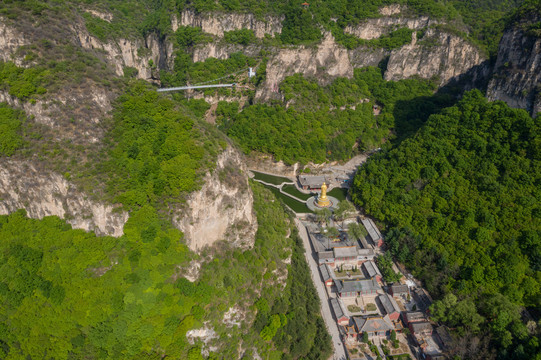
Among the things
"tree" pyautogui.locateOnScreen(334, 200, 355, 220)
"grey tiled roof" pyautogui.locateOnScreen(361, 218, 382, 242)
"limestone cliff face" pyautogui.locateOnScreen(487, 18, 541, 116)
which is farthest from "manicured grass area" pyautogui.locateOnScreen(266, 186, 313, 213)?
"limestone cliff face" pyautogui.locateOnScreen(487, 18, 541, 116)

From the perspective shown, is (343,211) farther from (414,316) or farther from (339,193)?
(414,316)

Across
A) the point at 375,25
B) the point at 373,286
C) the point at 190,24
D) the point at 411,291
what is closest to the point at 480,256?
the point at 411,291

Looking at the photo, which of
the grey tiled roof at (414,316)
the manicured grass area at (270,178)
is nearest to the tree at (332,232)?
the grey tiled roof at (414,316)

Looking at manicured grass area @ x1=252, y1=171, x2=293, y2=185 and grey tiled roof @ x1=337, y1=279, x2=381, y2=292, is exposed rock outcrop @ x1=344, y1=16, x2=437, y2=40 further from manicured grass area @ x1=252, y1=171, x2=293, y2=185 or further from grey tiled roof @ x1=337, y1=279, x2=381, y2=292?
grey tiled roof @ x1=337, y1=279, x2=381, y2=292

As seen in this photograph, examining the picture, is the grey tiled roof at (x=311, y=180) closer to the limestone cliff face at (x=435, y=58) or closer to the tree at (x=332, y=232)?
the tree at (x=332, y=232)

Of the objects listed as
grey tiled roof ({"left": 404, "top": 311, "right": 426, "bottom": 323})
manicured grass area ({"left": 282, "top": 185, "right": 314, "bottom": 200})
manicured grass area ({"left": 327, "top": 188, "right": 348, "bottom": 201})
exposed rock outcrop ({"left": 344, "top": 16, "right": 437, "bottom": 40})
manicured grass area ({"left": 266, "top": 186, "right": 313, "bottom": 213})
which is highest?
exposed rock outcrop ({"left": 344, "top": 16, "right": 437, "bottom": 40})

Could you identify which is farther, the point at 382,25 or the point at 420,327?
the point at 382,25

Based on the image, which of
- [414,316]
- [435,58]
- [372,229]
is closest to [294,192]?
[372,229]
